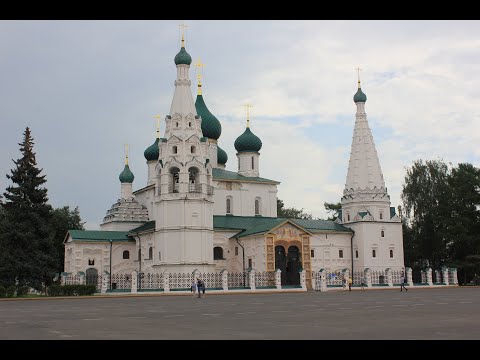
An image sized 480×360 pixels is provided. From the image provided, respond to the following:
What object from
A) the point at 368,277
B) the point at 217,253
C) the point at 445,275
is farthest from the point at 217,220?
the point at 445,275

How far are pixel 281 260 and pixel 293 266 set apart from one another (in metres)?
1.30

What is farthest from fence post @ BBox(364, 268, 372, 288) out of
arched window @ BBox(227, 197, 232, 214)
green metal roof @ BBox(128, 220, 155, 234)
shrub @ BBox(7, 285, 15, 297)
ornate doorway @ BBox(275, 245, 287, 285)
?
shrub @ BBox(7, 285, 15, 297)

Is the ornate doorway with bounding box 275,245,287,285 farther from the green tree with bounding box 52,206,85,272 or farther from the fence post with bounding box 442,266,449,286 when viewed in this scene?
the green tree with bounding box 52,206,85,272

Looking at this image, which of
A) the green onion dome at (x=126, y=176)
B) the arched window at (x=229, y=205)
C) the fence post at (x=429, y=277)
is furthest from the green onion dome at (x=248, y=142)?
the fence post at (x=429, y=277)

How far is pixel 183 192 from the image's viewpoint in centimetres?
4794

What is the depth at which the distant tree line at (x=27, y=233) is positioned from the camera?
138 feet

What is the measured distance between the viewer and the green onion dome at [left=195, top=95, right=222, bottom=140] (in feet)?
187

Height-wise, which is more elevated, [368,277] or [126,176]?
[126,176]

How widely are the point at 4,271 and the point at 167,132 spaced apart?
16.5m

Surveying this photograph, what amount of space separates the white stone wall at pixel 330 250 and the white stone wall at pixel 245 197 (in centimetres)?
578

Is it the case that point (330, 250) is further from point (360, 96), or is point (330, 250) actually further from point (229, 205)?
point (360, 96)

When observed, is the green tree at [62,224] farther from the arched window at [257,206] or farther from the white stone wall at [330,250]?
the white stone wall at [330,250]
